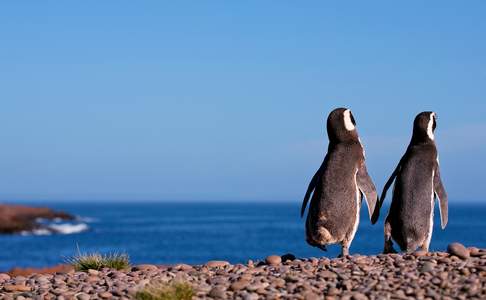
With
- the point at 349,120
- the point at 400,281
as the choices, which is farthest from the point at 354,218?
the point at 400,281

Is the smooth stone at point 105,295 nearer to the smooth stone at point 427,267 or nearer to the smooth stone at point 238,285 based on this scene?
the smooth stone at point 238,285

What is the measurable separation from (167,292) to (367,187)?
12.3 feet

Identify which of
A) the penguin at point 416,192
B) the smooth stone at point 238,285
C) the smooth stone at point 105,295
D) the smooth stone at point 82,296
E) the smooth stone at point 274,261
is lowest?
the smooth stone at point 82,296

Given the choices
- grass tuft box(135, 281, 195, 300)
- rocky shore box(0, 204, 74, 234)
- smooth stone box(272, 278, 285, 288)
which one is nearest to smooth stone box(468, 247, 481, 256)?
smooth stone box(272, 278, 285, 288)

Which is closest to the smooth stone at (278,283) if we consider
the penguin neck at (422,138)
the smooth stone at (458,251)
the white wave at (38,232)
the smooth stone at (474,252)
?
the smooth stone at (458,251)

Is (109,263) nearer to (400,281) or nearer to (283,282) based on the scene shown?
(283,282)

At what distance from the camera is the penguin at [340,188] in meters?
11.4

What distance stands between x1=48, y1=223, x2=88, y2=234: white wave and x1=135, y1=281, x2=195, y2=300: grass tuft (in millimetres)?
70136

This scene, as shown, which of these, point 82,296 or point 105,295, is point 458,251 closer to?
point 105,295

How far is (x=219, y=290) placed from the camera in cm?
905

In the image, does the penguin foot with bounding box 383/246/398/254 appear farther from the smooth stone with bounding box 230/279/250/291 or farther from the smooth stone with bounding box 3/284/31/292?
the smooth stone with bounding box 3/284/31/292

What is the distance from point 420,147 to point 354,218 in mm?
1331

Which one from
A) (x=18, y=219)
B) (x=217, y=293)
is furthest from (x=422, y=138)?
(x=18, y=219)

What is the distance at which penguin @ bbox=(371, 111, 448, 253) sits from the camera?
11.6m
